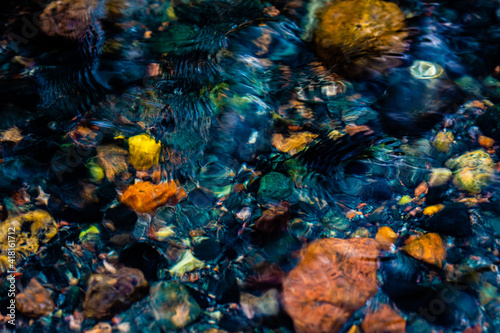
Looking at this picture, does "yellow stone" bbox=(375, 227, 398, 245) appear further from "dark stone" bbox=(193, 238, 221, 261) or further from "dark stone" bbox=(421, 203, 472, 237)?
"dark stone" bbox=(193, 238, 221, 261)

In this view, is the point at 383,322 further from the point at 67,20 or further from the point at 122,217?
the point at 67,20

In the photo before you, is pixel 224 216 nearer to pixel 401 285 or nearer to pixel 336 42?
pixel 401 285

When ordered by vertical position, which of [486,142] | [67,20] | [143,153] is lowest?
[486,142]

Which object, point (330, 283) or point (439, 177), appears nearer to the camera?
Result: point (330, 283)

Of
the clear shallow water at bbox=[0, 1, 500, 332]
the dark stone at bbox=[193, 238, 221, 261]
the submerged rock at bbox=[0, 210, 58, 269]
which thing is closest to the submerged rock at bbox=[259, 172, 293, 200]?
the clear shallow water at bbox=[0, 1, 500, 332]

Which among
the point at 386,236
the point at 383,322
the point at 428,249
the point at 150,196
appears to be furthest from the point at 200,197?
the point at 428,249
